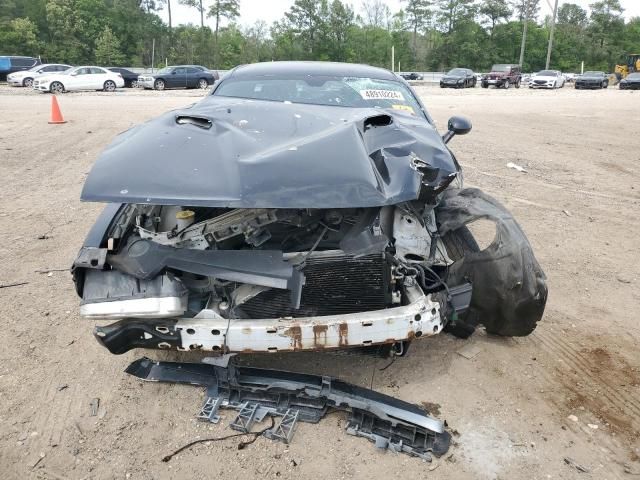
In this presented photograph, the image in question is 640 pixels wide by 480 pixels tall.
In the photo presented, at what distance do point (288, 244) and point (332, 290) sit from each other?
450mm

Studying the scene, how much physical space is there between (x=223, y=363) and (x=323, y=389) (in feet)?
1.88

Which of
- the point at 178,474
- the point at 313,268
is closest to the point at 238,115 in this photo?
the point at 313,268

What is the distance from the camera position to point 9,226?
5.30 m

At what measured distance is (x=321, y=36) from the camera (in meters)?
55.7

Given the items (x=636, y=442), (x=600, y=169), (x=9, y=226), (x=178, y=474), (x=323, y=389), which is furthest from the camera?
(x=600, y=169)

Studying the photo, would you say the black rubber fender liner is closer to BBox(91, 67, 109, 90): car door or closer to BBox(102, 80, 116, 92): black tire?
BBox(91, 67, 109, 90): car door

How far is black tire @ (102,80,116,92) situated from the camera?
24.7 meters

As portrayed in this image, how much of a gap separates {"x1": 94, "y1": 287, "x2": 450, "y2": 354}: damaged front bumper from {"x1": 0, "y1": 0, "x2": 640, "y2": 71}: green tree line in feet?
167

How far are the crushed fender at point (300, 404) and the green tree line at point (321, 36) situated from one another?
167 ft

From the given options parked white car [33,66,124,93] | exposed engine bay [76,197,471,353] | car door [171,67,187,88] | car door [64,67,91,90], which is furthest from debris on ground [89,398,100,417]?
car door [171,67,187,88]

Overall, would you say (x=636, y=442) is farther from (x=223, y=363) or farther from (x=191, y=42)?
(x=191, y=42)

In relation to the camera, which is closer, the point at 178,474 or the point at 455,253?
the point at 178,474

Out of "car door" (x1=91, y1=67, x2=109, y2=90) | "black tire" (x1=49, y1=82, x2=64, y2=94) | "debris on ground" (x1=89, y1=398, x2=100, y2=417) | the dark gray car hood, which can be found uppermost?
"car door" (x1=91, y1=67, x2=109, y2=90)

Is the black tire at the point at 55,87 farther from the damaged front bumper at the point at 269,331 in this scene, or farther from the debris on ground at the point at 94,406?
the damaged front bumper at the point at 269,331
